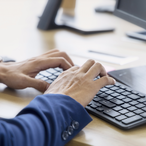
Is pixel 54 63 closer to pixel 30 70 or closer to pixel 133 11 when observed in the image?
pixel 30 70

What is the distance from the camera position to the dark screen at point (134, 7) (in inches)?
40.6

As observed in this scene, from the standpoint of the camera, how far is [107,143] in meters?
0.54

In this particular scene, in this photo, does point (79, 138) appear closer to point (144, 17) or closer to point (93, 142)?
point (93, 142)

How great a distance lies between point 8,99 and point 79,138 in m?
0.25

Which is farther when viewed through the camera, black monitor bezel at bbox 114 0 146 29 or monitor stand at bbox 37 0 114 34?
monitor stand at bbox 37 0 114 34

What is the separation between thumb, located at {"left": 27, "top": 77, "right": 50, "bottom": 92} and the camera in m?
0.75

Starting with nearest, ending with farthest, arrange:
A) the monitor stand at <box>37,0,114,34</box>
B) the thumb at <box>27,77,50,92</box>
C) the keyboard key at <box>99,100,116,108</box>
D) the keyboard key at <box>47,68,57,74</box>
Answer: the keyboard key at <box>99,100,116,108</box> → the thumb at <box>27,77,50,92</box> → the keyboard key at <box>47,68,57,74</box> → the monitor stand at <box>37,0,114,34</box>

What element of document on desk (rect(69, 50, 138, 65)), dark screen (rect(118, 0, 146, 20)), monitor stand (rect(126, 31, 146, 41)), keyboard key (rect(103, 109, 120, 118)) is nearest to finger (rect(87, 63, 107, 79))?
keyboard key (rect(103, 109, 120, 118))

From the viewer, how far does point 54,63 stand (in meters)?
0.83

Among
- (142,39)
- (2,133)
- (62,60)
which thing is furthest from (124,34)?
(2,133)

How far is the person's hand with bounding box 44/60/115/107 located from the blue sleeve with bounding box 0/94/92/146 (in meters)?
0.04

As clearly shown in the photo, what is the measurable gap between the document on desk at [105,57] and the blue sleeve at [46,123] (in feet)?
1.42

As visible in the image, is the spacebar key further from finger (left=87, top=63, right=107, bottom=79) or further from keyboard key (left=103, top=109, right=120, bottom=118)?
finger (left=87, top=63, right=107, bottom=79)

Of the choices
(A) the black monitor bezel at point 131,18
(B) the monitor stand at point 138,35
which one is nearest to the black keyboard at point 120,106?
(A) the black monitor bezel at point 131,18
